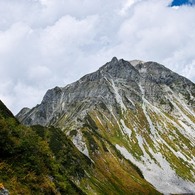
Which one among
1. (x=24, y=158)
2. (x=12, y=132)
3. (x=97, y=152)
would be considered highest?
(x=97, y=152)

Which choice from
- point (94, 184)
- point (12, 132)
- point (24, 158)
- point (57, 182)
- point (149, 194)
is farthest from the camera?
point (149, 194)

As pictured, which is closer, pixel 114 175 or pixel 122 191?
pixel 122 191

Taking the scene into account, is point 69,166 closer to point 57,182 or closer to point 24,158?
point 57,182

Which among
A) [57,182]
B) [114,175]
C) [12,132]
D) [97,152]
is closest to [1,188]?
[12,132]

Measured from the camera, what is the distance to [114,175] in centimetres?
17800

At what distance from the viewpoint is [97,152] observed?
635 feet

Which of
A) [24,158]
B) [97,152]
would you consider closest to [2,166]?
[24,158]

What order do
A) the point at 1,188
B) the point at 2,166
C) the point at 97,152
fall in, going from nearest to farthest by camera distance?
1. the point at 1,188
2. the point at 2,166
3. the point at 97,152

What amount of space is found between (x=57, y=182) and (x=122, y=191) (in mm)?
112039

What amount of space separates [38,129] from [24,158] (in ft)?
383

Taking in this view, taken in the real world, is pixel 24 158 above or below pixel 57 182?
above

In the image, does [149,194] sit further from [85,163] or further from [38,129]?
[38,129]

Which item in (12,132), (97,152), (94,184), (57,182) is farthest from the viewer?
(97,152)

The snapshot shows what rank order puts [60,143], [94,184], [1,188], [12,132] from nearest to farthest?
[1,188]
[12,132]
[94,184]
[60,143]
